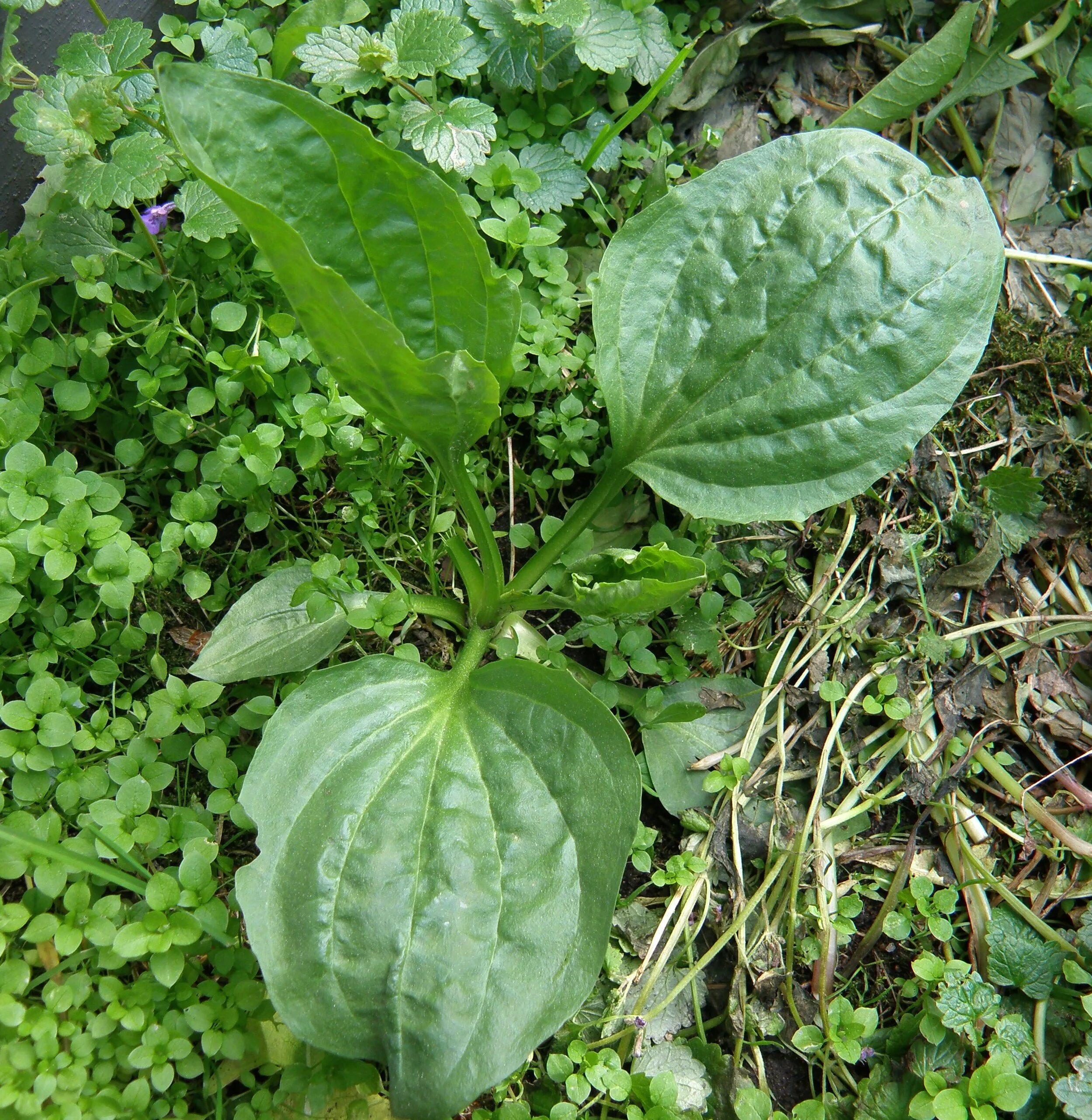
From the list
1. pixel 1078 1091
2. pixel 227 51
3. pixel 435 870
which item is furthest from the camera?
pixel 227 51

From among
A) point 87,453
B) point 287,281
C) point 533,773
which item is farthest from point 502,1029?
point 87,453

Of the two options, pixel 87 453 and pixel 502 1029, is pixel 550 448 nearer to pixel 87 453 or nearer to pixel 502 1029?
pixel 87 453

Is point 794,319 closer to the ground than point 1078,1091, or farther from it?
farther from it

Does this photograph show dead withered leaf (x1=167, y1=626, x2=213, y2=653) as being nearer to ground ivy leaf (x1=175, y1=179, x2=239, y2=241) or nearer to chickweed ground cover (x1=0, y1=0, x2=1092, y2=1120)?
chickweed ground cover (x1=0, y1=0, x2=1092, y2=1120)

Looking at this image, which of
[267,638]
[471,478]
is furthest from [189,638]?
[471,478]

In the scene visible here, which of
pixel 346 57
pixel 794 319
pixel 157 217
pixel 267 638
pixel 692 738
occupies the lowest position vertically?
pixel 692 738

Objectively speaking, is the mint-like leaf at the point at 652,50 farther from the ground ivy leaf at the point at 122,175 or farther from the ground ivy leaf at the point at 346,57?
the ground ivy leaf at the point at 122,175

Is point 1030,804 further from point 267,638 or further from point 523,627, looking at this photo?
point 267,638
